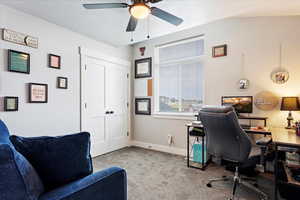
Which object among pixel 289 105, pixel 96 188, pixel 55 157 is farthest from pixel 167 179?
pixel 289 105

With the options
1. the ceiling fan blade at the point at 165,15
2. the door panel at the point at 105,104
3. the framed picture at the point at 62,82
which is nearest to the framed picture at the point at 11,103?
the framed picture at the point at 62,82

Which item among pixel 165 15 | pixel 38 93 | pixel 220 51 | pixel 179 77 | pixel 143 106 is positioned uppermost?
pixel 165 15

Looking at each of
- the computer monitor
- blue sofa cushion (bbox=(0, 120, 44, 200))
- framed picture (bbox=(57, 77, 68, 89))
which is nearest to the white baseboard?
the computer monitor

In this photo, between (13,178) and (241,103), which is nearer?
(13,178)

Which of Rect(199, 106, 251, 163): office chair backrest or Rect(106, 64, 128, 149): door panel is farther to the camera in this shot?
Rect(106, 64, 128, 149): door panel

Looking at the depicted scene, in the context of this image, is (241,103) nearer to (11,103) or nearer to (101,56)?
(101,56)

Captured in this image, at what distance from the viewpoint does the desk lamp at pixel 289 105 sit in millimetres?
2283

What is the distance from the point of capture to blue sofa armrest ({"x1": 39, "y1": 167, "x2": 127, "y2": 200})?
0.88 m

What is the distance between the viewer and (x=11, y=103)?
7.43ft

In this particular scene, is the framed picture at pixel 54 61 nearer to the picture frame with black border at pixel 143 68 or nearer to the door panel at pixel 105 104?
the door panel at pixel 105 104

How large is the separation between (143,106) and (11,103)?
255 centimetres

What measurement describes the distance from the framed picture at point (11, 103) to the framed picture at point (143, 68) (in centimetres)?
252

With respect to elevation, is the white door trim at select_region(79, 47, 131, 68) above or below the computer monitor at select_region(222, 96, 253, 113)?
above

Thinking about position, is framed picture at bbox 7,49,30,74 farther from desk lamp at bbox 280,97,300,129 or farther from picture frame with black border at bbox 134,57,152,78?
desk lamp at bbox 280,97,300,129
